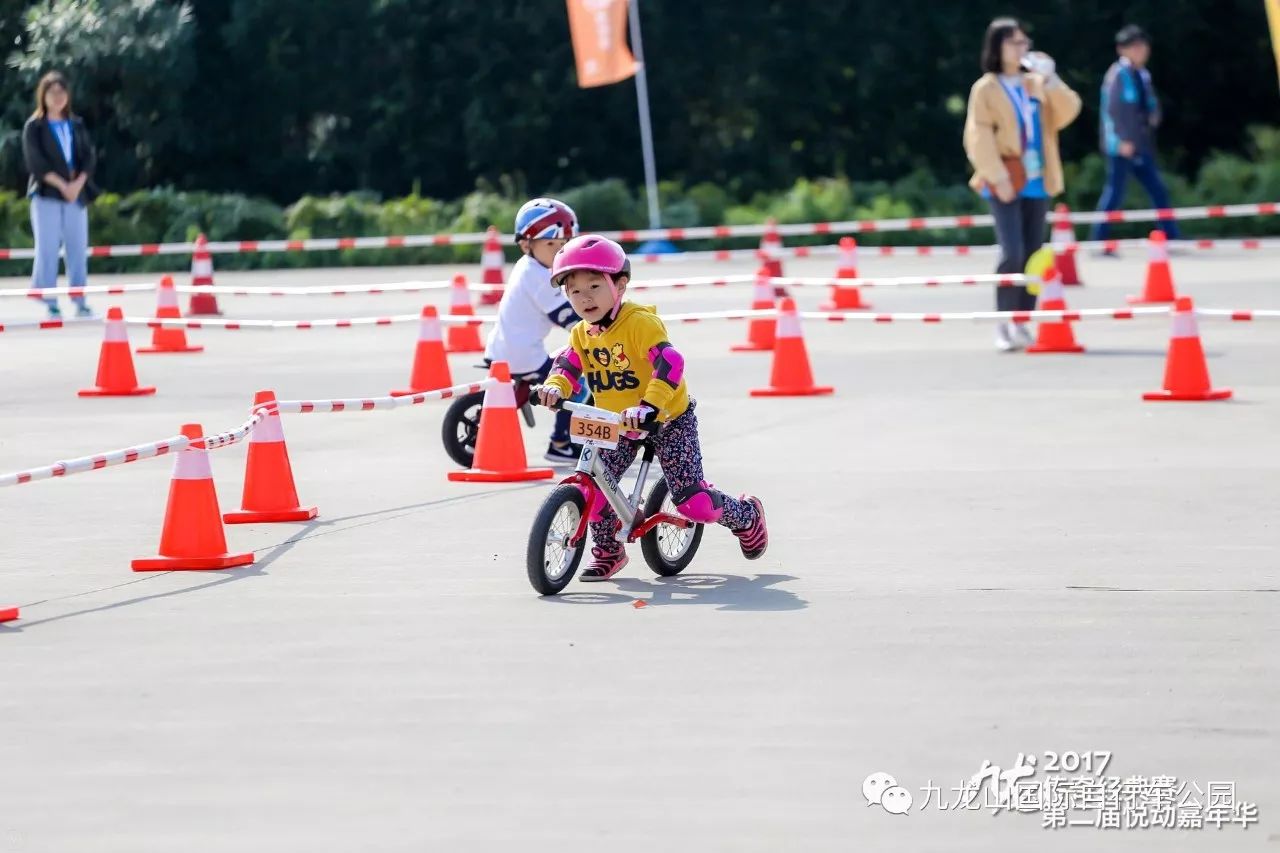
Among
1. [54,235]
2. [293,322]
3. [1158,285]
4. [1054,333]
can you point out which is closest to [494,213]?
[54,235]

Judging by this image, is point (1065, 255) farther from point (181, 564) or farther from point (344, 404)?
point (181, 564)

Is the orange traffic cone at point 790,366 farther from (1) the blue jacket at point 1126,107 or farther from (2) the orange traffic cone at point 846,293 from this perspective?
(1) the blue jacket at point 1126,107

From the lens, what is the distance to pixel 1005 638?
7555 millimetres

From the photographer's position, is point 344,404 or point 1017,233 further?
point 1017,233

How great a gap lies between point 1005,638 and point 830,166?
100ft

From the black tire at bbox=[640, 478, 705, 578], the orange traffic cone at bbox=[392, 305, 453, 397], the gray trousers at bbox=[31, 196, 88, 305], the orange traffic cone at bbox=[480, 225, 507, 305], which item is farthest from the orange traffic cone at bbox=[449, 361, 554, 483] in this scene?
the orange traffic cone at bbox=[480, 225, 507, 305]

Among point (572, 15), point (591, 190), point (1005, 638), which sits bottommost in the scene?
point (1005, 638)

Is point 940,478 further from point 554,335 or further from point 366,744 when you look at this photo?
point 554,335

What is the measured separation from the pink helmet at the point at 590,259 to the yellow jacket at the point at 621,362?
196 mm

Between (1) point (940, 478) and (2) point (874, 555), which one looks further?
(1) point (940, 478)

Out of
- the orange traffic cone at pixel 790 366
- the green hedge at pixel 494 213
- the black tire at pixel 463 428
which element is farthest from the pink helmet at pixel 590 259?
the green hedge at pixel 494 213

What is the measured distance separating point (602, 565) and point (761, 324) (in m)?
9.71

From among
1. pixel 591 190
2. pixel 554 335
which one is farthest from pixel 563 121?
pixel 554 335

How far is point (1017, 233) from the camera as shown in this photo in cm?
1673
